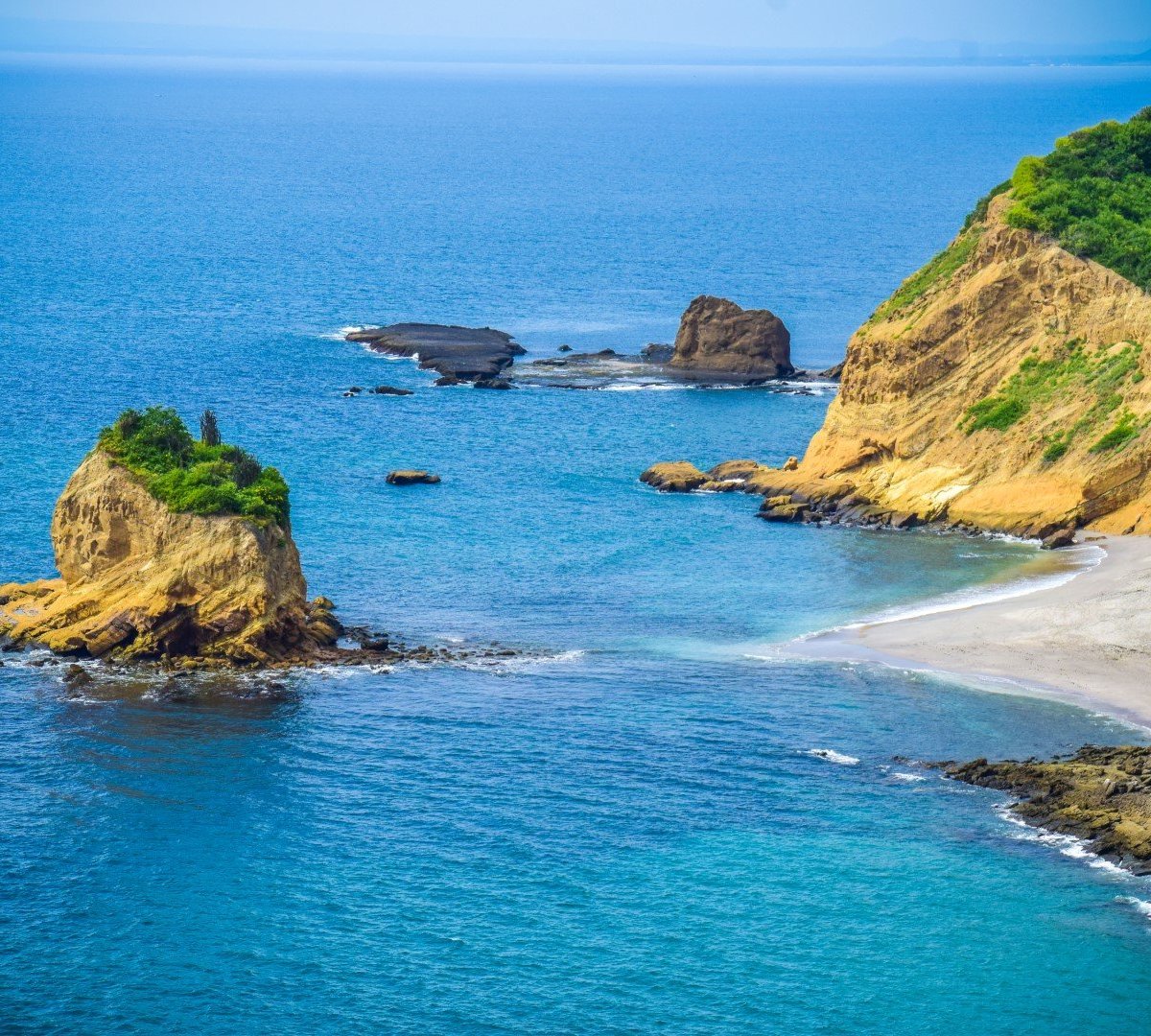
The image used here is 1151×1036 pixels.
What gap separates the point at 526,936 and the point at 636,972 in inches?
153

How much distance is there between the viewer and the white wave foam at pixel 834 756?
6906 cm

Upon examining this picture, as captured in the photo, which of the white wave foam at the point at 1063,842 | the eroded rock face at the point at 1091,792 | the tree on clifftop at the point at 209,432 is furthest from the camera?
the tree on clifftop at the point at 209,432

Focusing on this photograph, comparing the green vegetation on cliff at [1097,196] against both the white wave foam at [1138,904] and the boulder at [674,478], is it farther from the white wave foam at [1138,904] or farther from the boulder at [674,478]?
the white wave foam at [1138,904]

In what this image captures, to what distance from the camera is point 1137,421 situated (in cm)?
9762

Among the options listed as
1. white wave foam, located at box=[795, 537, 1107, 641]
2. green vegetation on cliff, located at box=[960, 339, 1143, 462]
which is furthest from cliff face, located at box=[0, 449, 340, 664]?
green vegetation on cliff, located at box=[960, 339, 1143, 462]

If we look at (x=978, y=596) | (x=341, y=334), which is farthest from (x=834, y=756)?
(x=341, y=334)

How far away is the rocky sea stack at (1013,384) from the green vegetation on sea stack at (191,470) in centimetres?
3377

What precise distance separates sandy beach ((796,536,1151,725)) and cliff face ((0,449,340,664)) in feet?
74.7

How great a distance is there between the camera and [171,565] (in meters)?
79.1

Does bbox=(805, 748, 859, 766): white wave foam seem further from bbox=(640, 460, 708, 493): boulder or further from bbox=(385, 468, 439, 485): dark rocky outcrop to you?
bbox=(385, 468, 439, 485): dark rocky outcrop

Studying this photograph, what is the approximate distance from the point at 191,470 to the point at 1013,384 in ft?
160

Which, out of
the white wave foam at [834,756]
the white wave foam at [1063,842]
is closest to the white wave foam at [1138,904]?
the white wave foam at [1063,842]

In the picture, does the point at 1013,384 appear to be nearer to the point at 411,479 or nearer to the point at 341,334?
the point at 411,479

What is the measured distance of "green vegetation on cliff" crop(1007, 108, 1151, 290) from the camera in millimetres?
107562
